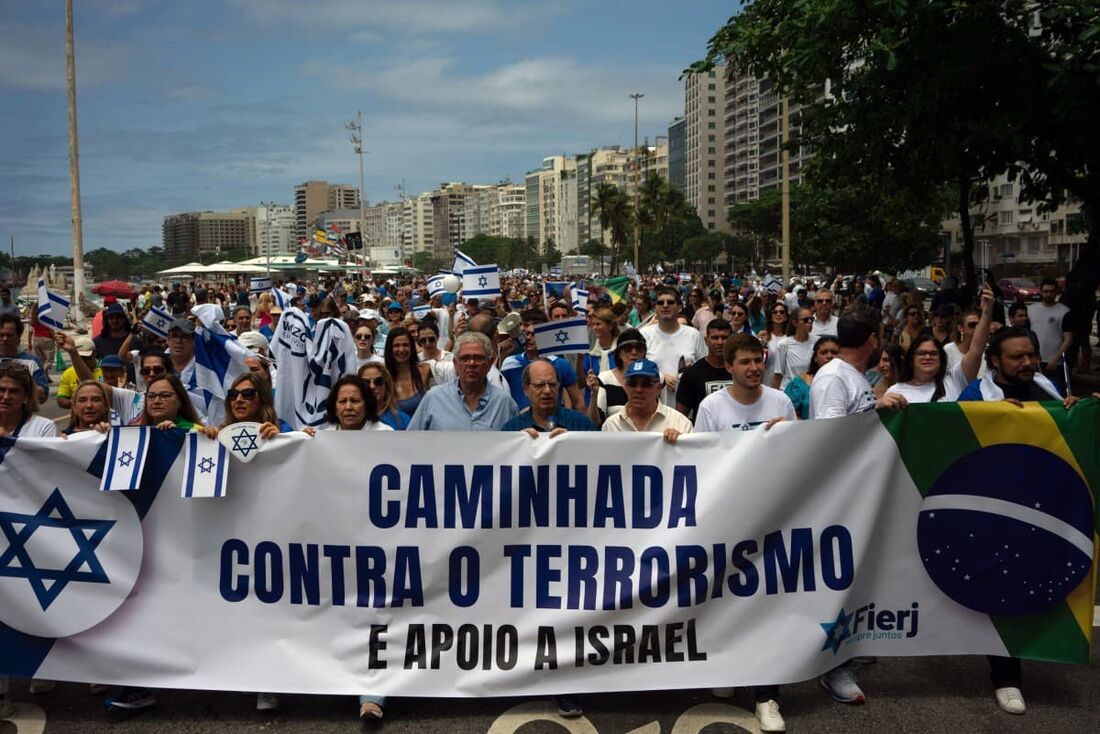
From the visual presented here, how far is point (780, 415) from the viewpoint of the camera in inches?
205

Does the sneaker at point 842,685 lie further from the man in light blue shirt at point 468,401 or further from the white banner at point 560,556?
the man in light blue shirt at point 468,401

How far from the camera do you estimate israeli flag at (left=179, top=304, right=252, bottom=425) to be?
7.20 metres

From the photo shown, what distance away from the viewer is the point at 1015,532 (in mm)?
4582

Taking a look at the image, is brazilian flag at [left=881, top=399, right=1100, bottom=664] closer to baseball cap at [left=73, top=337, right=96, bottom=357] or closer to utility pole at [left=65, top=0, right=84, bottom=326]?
baseball cap at [left=73, top=337, right=96, bottom=357]

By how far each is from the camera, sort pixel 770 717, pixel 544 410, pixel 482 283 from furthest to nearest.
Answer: pixel 482 283, pixel 544 410, pixel 770 717

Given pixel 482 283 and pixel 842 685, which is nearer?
pixel 842 685

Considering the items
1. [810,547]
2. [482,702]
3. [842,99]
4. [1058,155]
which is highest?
[842,99]

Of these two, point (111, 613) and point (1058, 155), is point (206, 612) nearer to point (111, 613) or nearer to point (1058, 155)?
point (111, 613)

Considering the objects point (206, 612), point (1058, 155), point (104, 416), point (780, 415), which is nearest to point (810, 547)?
point (780, 415)

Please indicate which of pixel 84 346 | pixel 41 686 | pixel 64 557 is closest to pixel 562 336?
pixel 64 557

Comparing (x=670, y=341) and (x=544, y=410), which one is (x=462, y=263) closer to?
(x=670, y=341)

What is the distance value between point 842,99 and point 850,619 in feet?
41.4

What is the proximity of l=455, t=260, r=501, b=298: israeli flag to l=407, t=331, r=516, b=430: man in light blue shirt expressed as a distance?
7220mm

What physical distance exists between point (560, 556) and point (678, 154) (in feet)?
552
